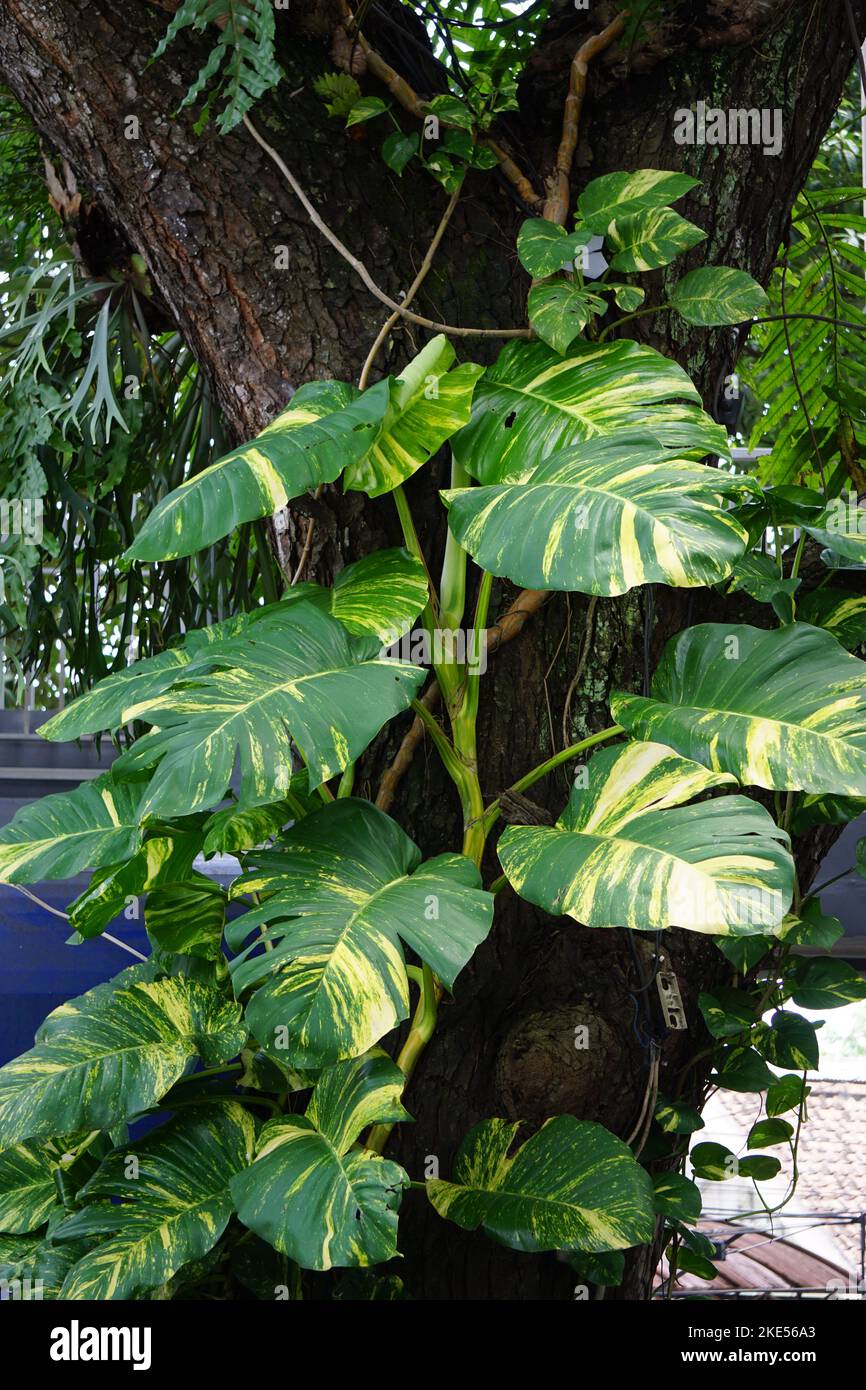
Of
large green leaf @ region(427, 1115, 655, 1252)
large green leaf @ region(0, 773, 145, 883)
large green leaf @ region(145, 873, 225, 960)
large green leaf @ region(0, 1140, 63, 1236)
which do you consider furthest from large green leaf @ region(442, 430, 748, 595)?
large green leaf @ region(0, 1140, 63, 1236)

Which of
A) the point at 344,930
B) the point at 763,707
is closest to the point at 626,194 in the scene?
the point at 763,707

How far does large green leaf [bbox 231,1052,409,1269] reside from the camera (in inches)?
41.7

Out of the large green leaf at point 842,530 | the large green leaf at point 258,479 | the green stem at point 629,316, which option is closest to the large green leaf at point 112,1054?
the large green leaf at point 258,479

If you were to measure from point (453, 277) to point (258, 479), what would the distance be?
1.90 ft

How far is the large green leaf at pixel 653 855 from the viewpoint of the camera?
0.99 metres

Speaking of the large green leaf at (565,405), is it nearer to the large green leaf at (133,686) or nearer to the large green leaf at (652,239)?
the large green leaf at (652,239)

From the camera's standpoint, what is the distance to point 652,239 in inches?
55.6

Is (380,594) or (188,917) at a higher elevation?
(380,594)

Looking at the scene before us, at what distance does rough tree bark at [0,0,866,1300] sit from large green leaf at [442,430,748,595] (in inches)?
14.0

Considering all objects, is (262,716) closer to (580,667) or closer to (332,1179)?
(332,1179)

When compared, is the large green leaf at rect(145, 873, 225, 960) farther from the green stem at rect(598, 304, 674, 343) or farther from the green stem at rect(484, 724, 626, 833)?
the green stem at rect(598, 304, 674, 343)

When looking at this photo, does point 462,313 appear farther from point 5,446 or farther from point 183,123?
point 5,446

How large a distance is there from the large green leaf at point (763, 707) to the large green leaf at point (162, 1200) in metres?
0.68

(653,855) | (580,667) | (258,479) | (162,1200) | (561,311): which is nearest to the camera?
(653,855)
